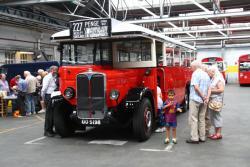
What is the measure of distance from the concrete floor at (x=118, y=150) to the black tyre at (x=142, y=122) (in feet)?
0.62

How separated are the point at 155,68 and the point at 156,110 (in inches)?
43.7

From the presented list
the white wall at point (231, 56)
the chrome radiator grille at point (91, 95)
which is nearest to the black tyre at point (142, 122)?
the chrome radiator grille at point (91, 95)

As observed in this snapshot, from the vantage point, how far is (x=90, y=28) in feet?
29.6

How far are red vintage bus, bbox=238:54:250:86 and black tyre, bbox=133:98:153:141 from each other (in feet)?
82.1

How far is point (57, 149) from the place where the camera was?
8055mm

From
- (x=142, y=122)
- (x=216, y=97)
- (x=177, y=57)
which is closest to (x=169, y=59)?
(x=177, y=57)

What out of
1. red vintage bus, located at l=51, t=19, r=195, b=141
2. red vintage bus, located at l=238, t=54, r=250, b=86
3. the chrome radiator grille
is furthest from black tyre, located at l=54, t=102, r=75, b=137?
red vintage bus, located at l=238, t=54, r=250, b=86

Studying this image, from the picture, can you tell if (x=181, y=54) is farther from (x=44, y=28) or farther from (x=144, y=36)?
(x=44, y=28)

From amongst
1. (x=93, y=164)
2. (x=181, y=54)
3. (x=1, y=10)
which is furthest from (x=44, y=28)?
(x=93, y=164)

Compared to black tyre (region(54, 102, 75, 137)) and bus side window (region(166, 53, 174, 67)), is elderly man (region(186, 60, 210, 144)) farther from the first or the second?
black tyre (region(54, 102, 75, 137))

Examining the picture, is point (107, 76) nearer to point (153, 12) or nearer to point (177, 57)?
point (177, 57)

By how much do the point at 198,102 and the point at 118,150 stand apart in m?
2.07

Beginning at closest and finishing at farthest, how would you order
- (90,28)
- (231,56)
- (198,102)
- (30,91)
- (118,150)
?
(118,150)
(198,102)
(90,28)
(30,91)
(231,56)

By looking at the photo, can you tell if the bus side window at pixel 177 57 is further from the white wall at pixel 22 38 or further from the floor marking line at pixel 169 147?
the white wall at pixel 22 38
